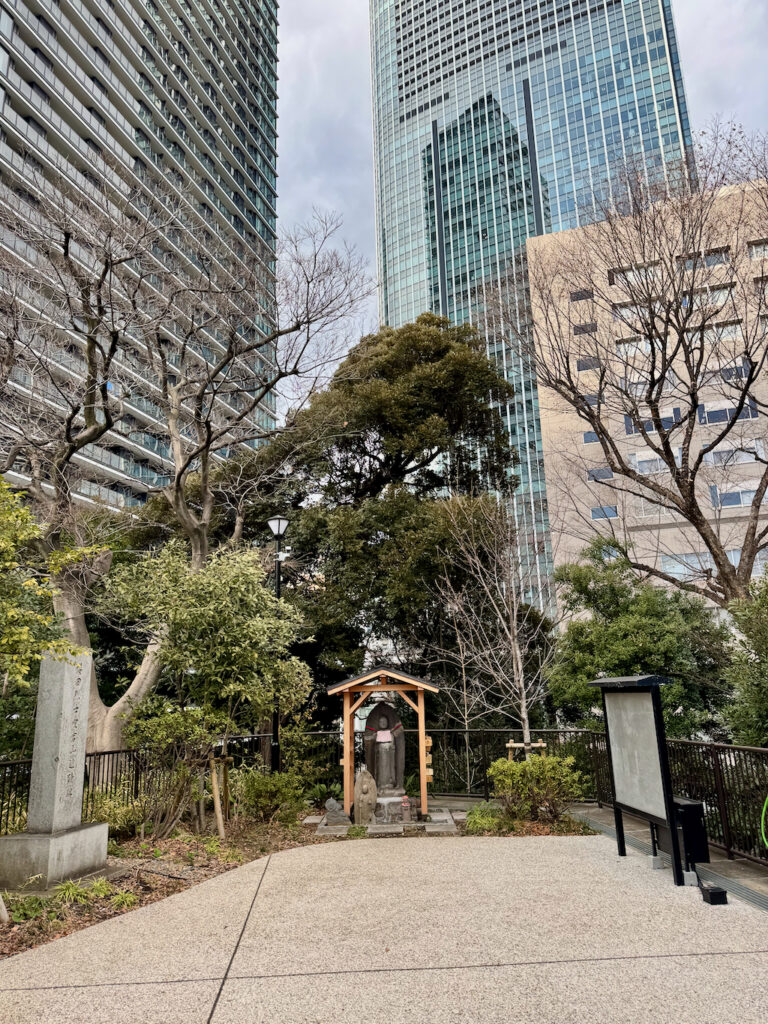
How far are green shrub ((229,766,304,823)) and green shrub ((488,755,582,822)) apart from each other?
3.20 m

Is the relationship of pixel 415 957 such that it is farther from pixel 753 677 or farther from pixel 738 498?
pixel 738 498

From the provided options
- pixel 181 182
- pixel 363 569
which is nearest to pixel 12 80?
pixel 181 182

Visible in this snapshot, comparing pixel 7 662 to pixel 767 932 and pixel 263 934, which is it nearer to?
pixel 263 934

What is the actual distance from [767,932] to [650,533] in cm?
2320

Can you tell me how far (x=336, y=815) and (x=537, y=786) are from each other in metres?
3.42

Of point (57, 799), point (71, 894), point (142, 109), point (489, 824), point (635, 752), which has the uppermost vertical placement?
point (142, 109)

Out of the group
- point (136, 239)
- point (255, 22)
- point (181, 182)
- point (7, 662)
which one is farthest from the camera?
point (255, 22)

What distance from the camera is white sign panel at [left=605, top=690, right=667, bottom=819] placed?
613cm

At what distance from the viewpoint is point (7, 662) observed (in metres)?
5.35

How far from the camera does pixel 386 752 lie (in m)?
11.2

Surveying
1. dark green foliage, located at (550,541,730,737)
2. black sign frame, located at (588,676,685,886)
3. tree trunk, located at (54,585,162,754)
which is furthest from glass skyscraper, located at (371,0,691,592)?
black sign frame, located at (588,676,685,886)

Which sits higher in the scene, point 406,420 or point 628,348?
point 628,348

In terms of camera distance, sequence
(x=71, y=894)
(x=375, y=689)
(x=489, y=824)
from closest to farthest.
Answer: (x=71, y=894) → (x=489, y=824) → (x=375, y=689)

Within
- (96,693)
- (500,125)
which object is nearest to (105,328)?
(96,693)
